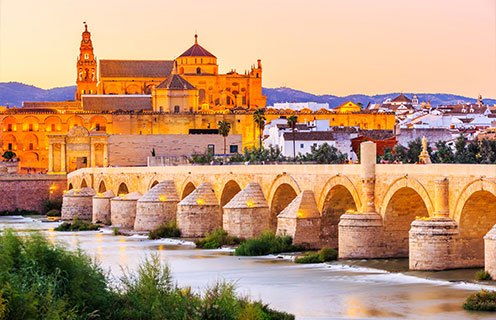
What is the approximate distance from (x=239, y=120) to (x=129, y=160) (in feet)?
76.4

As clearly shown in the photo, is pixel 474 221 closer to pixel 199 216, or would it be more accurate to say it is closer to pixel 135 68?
pixel 199 216

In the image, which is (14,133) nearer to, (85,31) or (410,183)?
(85,31)

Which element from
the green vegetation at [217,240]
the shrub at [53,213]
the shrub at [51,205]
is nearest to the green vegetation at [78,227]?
the shrub at [53,213]

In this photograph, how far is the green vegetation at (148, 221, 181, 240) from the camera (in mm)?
40994

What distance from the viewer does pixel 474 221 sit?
25578mm

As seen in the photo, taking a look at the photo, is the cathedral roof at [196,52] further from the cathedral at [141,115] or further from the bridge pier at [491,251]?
the bridge pier at [491,251]

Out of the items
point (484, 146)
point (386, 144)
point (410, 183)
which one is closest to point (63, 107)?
point (386, 144)

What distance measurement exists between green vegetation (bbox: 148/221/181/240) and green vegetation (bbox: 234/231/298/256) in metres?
8.28

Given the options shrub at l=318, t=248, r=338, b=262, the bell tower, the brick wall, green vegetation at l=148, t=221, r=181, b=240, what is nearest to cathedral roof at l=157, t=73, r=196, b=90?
the bell tower

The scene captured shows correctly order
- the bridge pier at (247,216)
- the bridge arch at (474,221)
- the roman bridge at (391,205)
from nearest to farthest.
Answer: the roman bridge at (391,205)
the bridge arch at (474,221)
the bridge pier at (247,216)

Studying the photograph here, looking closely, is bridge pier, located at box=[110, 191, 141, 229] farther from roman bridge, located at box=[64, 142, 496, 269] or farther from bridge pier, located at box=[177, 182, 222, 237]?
roman bridge, located at box=[64, 142, 496, 269]

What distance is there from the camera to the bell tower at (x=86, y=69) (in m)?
121

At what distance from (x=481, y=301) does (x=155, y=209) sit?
25495 millimetres

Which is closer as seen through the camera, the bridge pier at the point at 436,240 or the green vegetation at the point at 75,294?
the green vegetation at the point at 75,294
